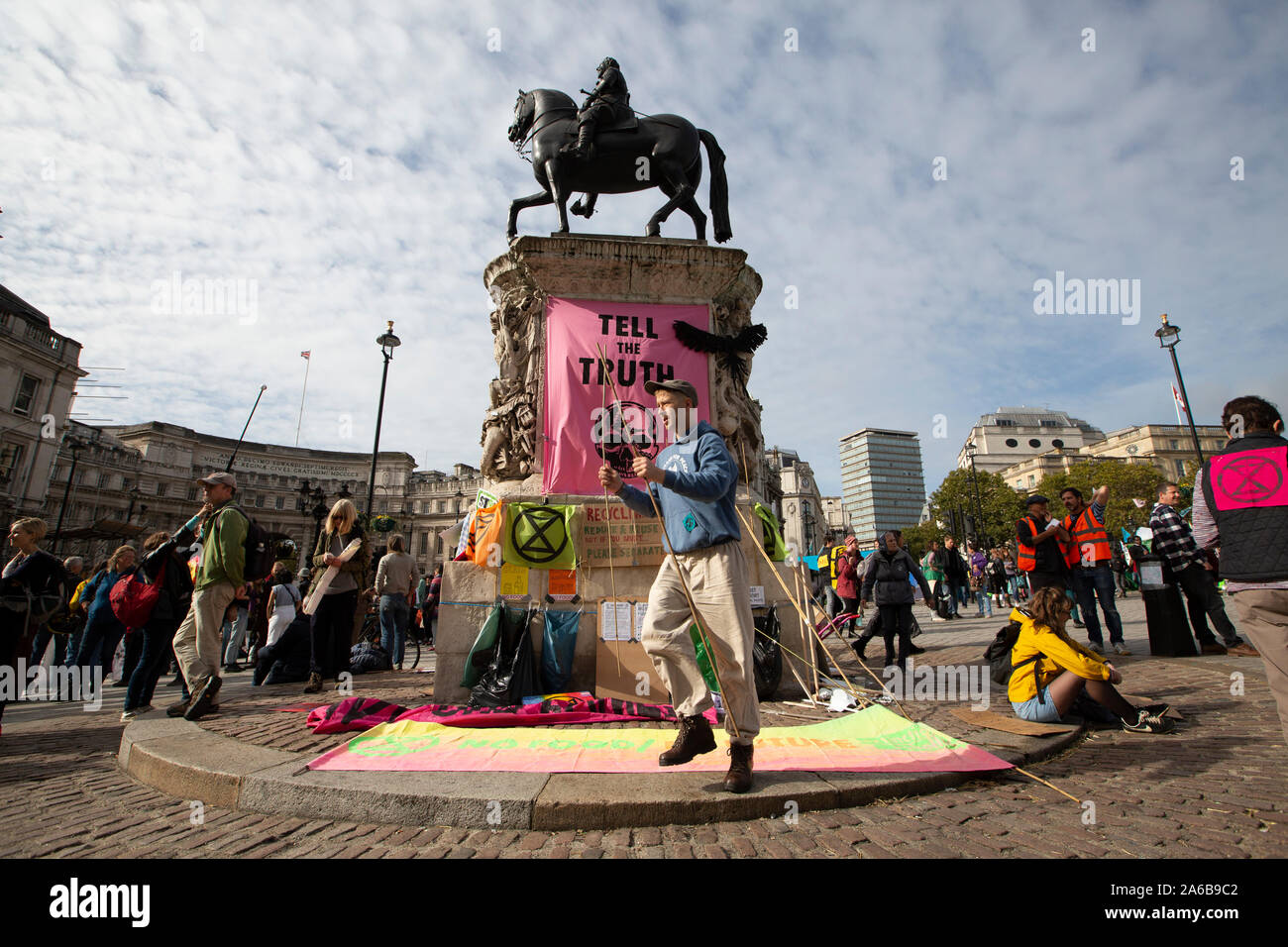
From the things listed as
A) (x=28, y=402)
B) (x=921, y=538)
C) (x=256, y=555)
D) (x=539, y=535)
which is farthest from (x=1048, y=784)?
(x=921, y=538)

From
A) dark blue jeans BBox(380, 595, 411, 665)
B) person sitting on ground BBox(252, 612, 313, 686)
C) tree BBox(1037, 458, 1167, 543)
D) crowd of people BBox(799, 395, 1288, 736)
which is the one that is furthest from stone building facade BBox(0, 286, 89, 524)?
tree BBox(1037, 458, 1167, 543)

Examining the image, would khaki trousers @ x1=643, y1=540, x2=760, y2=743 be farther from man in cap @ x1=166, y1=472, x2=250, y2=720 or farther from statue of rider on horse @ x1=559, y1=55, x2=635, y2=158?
statue of rider on horse @ x1=559, y1=55, x2=635, y2=158

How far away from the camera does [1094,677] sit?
14.8 ft

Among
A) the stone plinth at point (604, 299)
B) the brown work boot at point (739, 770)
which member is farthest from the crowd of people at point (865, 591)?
the brown work boot at point (739, 770)

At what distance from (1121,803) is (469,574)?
489 cm

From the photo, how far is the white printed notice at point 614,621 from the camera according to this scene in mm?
5730

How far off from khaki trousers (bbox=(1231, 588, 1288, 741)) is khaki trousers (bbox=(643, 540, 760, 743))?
2.43m

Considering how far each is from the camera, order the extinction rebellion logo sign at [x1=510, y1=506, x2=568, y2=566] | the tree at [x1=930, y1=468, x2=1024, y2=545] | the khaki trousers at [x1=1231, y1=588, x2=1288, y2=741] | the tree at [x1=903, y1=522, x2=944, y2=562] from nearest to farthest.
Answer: the khaki trousers at [x1=1231, y1=588, x2=1288, y2=741] < the extinction rebellion logo sign at [x1=510, y1=506, x2=568, y2=566] < the tree at [x1=930, y1=468, x2=1024, y2=545] < the tree at [x1=903, y1=522, x2=944, y2=562]

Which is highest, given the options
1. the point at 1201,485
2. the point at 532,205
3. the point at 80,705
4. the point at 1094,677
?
the point at 532,205

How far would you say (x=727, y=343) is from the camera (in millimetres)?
6934

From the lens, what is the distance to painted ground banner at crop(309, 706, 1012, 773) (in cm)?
344

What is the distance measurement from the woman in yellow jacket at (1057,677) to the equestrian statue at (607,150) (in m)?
5.26
